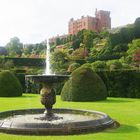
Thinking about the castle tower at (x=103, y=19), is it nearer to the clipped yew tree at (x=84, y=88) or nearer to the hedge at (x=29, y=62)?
the hedge at (x=29, y=62)

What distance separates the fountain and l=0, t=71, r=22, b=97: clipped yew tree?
456 inches

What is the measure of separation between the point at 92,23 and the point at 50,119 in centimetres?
10597

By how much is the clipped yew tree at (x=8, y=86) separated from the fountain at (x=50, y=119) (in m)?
11.6

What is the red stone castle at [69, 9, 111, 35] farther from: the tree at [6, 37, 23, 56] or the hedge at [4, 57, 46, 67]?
the hedge at [4, 57, 46, 67]

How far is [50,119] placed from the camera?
11672mm

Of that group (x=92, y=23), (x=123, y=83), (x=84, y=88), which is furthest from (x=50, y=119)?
(x=92, y=23)

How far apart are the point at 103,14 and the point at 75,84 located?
105910 millimetres

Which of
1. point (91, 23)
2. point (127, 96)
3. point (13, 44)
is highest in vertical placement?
point (91, 23)

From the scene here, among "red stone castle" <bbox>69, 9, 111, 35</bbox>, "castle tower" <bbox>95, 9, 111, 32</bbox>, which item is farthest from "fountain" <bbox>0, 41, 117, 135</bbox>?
"castle tower" <bbox>95, 9, 111, 32</bbox>

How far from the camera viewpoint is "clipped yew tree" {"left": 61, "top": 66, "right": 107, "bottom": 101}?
2097cm

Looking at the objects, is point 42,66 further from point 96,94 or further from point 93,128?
point 93,128

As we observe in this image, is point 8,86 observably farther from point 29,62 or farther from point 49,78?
point 29,62


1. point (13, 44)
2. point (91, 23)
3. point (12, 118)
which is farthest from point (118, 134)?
point (91, 23)

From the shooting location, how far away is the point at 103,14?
125 meters
